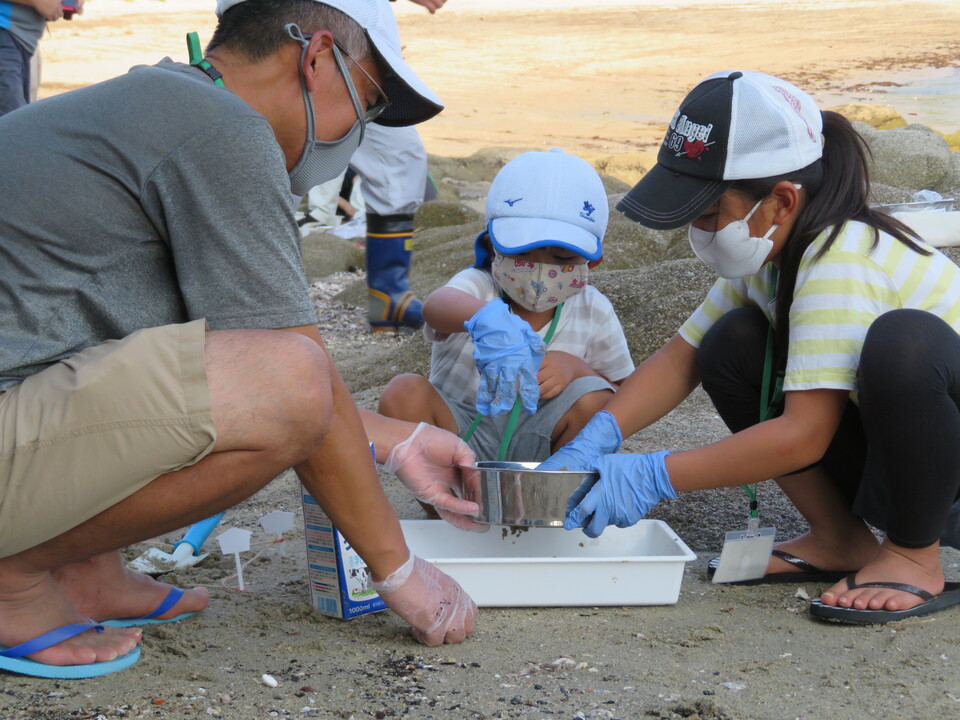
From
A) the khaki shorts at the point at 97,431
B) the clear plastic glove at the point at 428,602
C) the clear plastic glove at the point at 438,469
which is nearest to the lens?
the khaki shorts at the point at 97,431

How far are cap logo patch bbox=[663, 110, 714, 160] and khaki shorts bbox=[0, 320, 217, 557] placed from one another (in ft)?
3.24

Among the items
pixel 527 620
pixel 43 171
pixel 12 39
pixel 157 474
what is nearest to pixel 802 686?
pixel 527 620

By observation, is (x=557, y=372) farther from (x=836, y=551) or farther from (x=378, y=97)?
(x=378, y=97)

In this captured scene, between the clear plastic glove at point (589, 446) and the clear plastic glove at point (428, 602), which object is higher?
the clear plastic glove at point (589, 446)

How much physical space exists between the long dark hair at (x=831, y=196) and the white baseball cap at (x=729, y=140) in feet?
0.10

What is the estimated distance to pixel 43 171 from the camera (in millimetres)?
1413

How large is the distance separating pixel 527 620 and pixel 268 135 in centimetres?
95

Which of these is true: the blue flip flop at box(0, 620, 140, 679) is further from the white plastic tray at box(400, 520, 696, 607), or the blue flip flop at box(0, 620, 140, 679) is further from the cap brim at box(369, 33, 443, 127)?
the cap brim at box(369, 33, 443, 127)

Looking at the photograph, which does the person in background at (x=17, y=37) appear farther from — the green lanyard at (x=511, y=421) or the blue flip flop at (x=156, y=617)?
the blue flip flop at (x=156, y=617)

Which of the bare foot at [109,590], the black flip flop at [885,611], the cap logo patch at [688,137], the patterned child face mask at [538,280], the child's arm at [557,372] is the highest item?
the cap logo patch at [688,137]

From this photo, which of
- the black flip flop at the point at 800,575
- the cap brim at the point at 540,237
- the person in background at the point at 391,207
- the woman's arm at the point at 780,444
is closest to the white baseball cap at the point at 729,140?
the cap brim at the point at 540,237

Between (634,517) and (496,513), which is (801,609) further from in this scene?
(496,513)

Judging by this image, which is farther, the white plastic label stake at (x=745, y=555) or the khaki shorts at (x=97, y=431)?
the white plastic label stake at (x=745, y=555)

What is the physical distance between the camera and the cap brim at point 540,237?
2.22 meters
